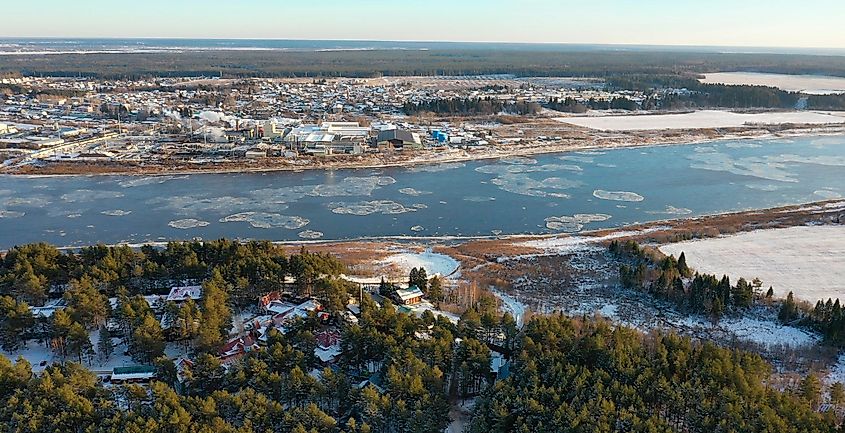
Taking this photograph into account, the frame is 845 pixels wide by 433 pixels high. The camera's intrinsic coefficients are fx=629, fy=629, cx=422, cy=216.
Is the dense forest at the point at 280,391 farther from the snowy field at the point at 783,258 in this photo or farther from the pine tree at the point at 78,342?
the snowy field at the point at 783,258

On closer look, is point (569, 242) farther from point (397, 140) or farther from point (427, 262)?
point (397, 140)

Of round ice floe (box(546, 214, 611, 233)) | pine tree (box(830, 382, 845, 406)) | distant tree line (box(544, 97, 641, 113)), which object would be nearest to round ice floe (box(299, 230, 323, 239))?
round ice floe (box(546, 214, 611, 233))

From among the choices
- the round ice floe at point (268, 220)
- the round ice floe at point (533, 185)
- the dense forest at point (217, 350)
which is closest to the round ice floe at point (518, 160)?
the round ice floe at point (533, 185)

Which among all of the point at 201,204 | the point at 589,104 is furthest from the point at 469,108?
the point at 201,204

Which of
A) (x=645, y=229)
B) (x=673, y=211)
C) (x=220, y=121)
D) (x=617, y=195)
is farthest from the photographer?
(x=220, y=121)

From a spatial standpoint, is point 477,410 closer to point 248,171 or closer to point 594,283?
point 594,283
